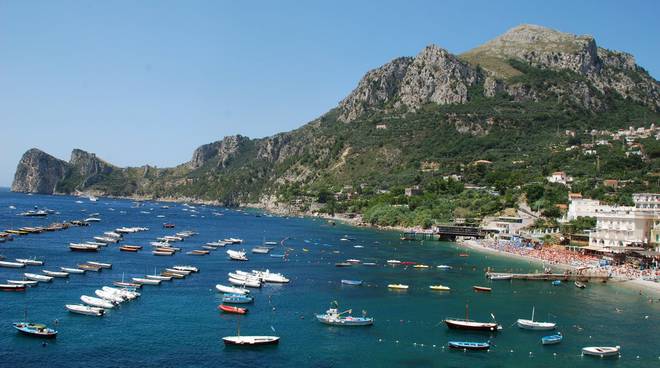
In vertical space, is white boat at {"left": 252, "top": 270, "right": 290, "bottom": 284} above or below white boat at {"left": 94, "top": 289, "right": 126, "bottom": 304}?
above

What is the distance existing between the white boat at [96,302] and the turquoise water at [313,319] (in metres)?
1.73

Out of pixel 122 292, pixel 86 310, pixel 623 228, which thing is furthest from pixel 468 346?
pixel 623 228

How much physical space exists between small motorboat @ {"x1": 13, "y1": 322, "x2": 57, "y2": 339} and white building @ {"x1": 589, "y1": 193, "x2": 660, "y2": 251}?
90.5 metres

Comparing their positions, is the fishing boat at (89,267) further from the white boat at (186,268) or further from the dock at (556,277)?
the dock at (556,277)

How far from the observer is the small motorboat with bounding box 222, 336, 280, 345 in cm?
5047

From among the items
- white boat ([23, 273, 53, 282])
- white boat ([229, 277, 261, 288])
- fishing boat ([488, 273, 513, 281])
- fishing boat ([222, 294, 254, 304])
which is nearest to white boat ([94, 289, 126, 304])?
fishing boat ([222, 294, 254, 304])

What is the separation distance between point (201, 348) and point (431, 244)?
297 feet

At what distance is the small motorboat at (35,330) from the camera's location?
50719 mm

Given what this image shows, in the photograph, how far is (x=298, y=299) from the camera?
69.4 metres

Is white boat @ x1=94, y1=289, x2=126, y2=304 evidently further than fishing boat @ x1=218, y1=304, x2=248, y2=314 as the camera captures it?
Yes

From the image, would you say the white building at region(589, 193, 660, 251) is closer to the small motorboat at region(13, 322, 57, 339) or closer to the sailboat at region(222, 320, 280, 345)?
the sailboat at region(222, 320, 280, 345)

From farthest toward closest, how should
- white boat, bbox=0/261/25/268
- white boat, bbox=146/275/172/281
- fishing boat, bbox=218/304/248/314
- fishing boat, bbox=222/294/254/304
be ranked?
1. white boat, bbox=0/261/25/268
2. white boat, bbox=146/275/172/281
3. fishing boat, bbox=222/294/254/304
4. fishing boat, bbox=218/304/248/314

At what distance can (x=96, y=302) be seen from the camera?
203ft

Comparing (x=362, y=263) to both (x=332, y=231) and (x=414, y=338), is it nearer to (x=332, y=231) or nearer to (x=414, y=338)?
(x=414, y=338)
